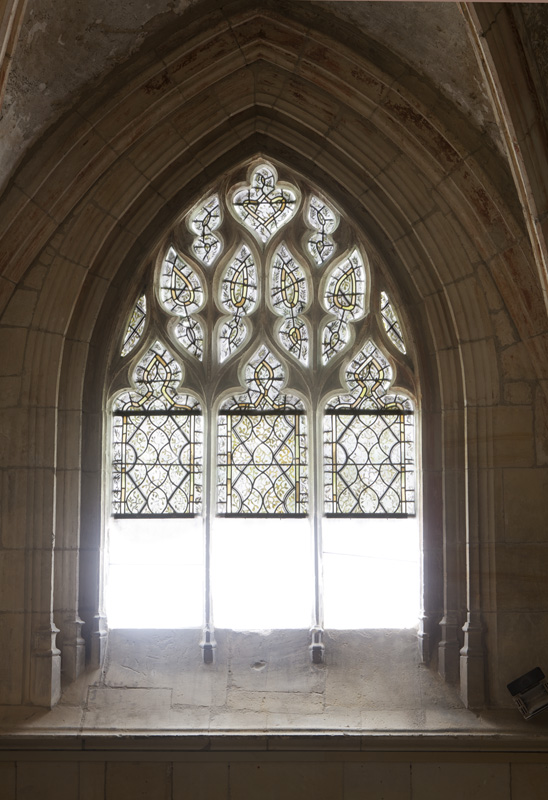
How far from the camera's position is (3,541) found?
602 cm

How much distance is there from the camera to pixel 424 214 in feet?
20.1

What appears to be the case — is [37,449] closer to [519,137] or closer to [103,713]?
[103,713]

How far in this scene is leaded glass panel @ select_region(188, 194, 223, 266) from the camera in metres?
6.67

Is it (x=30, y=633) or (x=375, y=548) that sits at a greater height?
(x=375, y=548)

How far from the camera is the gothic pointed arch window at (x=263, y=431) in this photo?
6379mm

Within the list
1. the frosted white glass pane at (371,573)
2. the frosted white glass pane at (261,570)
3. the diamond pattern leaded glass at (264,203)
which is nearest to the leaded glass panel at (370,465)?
the frosted white glass pane at (371,573)

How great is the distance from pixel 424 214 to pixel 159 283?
1.77 metres

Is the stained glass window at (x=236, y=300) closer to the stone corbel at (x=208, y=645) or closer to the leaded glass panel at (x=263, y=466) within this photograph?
the leaded glass panel at (x=263, y=466)

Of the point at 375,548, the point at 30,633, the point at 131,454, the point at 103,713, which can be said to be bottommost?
the point at 103,713

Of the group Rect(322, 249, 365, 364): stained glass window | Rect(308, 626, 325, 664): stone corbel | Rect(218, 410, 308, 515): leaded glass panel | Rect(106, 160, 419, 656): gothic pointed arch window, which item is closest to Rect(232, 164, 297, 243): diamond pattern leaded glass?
Rect(106, 160, 419, 656): gothic pointed arch window

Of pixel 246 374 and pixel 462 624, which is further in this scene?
pixel 246 374

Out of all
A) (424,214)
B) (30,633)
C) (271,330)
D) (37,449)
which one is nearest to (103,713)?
(30,633)

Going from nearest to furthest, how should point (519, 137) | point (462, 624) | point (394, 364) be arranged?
point (519, 137)
point (462, 624)
point (394, 364)
